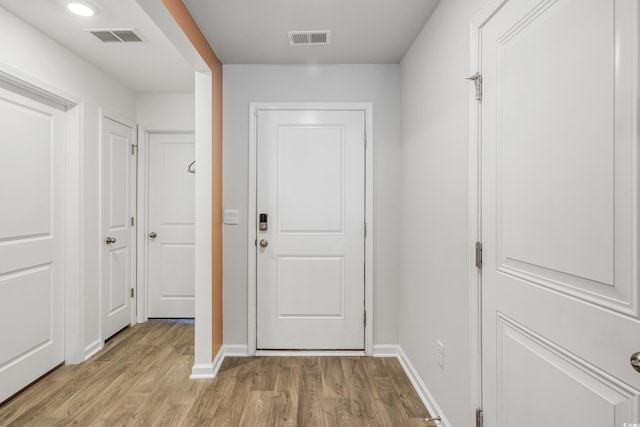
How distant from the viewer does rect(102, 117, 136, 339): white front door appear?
9.56 ft

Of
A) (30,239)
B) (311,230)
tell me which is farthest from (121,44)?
(311,230)

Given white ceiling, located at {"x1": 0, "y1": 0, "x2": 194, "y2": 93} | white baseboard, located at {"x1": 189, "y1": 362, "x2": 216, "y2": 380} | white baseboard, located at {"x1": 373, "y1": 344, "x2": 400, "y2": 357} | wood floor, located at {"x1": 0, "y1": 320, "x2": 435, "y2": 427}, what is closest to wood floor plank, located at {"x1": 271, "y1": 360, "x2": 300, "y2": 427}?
wood floor, located at {"x1": 0, "y1": 320, "x2": 435, "y2": 427}

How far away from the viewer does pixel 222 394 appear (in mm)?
2107

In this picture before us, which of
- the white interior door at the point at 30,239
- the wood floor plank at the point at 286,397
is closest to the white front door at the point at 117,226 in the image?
the white interior door at the point at 30,239

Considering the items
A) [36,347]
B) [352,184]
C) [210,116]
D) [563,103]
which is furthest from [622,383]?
[36,347]

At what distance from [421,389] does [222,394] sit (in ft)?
4.28

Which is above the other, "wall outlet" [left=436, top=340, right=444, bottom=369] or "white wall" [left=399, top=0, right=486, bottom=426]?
"white wall" [left=399, top=0, right=486, bottom=426]

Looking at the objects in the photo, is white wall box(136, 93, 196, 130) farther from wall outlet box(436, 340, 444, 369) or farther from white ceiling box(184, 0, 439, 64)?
wall outlet box(436, 340, 444, 369)

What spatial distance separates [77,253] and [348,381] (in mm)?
2309

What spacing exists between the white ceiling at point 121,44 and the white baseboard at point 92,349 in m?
2.37

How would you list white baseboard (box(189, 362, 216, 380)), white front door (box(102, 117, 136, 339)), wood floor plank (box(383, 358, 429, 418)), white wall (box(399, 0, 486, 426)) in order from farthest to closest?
white front door (box(102, 117, 136, 339)) → white baseboard (box(189, 362, 216, 380)) → wood floor plank (box(383, 358, 429, 418)) → white wall (box(399, 0, 486, 426))

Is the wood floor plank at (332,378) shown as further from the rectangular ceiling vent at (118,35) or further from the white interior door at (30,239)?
the rectangular ceiling vent at (118,35)

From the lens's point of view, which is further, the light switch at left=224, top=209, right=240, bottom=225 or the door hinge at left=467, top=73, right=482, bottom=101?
the light switch at left=224, top=209, right=240, bottom=225

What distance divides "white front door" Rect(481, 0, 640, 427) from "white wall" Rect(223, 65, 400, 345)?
1.30 metres
